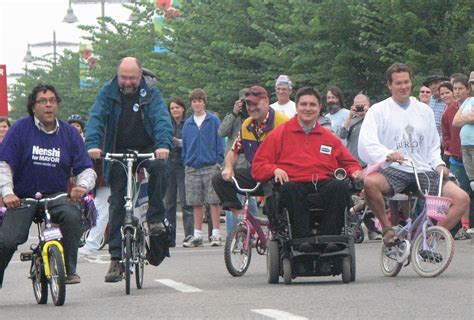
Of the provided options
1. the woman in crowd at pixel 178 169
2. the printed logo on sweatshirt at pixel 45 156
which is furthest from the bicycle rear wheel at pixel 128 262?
the woman in crowd at pixel 178 169

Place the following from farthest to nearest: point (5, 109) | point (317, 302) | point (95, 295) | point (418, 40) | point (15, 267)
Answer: point (5, 109) < point (418, 40) < point (15, 267) < point (95, 295) < point (317, 302)

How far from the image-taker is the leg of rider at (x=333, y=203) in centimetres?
1321

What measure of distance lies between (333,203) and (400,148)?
1.24m

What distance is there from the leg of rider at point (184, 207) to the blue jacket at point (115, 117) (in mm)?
7842

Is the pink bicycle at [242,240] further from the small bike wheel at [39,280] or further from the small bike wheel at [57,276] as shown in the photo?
the small bike wheel at [57,276]

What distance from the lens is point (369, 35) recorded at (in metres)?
27.8

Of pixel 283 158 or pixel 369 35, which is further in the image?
pixel 369 35

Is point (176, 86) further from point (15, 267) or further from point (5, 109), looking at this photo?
point (15, 267)

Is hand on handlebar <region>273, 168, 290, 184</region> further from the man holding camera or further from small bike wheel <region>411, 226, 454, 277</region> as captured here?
the man holding camera

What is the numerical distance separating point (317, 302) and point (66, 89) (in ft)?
183

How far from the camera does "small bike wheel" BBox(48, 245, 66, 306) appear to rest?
11.8 metres

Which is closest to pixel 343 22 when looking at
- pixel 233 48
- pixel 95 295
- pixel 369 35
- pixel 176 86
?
pixel 369 35

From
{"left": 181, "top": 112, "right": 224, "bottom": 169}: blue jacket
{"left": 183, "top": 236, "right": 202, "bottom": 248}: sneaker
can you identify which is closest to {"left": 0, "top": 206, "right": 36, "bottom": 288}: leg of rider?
{"left": 183, "top": 236, "right": 202, "bottom": 248}: sneaker

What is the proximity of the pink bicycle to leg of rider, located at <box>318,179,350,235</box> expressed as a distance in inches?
53.2
